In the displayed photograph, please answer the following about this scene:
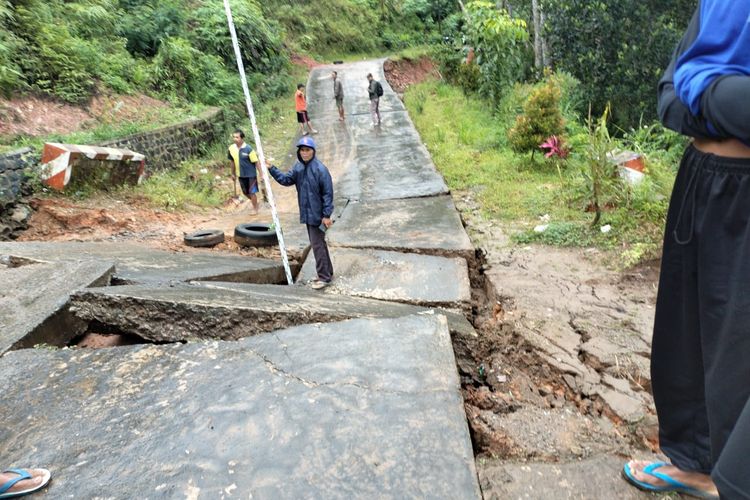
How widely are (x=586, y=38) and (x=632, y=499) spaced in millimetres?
9974

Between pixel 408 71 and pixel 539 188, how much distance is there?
59.6 feet

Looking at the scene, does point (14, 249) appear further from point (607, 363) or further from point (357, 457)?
point (607, 363)

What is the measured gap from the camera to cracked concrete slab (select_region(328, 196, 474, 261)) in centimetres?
554

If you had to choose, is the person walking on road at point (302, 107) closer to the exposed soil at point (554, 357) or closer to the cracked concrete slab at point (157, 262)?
the cracked concrete slab at point (157, 262)

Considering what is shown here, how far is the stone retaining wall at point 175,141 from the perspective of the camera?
864 centimetres

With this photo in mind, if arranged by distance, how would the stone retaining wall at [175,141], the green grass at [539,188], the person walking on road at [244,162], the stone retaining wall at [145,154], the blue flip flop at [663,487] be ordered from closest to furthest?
the blue flip flop at [663,487] → the green grass at [539,188] → the stone retaining wall at [145,154] → the person walking on road at [244,162] → the stone retaining wall at [175,141]

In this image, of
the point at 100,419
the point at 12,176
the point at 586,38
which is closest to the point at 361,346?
the point at 100,419

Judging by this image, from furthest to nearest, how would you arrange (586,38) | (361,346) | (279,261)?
1. (586,38)
2. (279,261)
3. (361,346)

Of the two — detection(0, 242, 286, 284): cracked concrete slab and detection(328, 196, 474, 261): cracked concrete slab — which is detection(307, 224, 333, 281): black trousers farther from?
detection(328, 196, 474, 261): cracked concrete slab

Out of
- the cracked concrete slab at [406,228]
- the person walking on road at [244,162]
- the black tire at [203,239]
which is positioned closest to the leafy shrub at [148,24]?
the person walking on road at [244,162]

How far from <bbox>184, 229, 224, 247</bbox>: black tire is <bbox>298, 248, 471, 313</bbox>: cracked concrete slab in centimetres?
131

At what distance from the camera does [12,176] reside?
6133 mm

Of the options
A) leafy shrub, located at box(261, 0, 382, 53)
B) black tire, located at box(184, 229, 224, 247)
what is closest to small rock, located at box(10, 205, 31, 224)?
black tire, located at box(184, 229, 224, 247)

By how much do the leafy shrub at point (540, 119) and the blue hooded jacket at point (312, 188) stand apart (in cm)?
474
